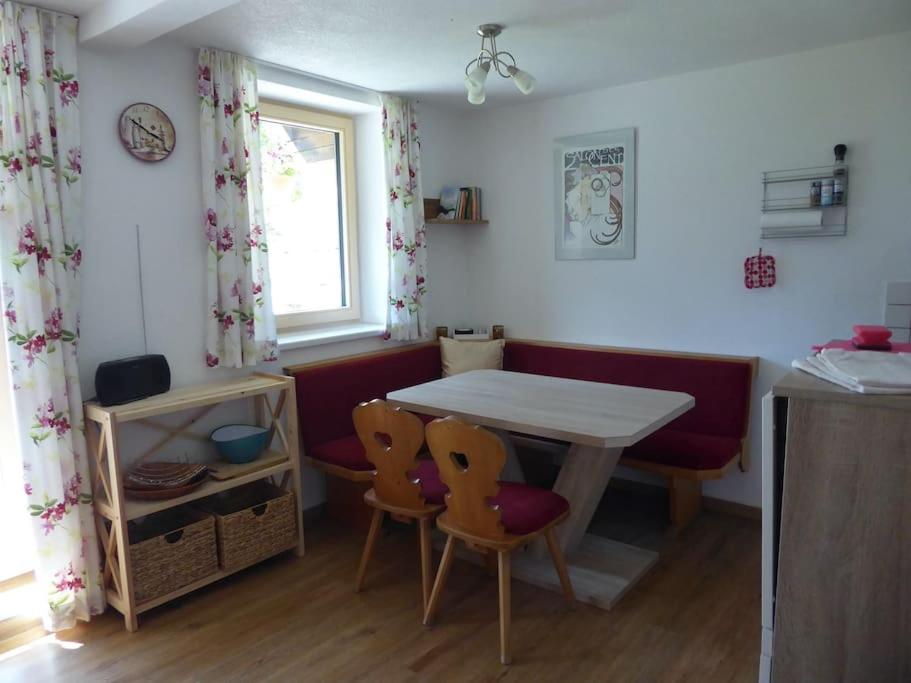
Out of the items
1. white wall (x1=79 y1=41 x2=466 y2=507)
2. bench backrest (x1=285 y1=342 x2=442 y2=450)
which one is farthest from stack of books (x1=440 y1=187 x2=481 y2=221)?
white wall (x1=79 y1=41 x2=466 y2=507)

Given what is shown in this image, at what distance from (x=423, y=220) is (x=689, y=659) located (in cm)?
266

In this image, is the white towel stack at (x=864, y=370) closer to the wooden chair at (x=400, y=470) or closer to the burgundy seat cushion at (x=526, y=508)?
the burgundy seat cushion at (x=526, y=508)

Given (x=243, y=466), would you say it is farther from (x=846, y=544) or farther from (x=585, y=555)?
(x=846, y=544)

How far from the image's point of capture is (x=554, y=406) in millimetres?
2596

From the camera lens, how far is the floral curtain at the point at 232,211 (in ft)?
9.38

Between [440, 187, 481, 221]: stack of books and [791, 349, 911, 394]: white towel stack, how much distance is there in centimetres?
284

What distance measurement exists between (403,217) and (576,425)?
191cm

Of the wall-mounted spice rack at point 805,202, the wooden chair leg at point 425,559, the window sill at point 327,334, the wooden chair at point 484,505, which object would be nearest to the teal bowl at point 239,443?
the window sill at point 327,334

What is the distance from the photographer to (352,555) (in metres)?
3.06

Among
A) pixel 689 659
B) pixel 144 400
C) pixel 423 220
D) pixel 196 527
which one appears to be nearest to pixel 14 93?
pixel 144 400

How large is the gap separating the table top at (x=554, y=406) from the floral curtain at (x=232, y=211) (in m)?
0.79

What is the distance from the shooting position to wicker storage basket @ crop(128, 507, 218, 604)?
98.2 inches

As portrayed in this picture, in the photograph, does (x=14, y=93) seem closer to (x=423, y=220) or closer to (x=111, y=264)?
(x=111, y=264)

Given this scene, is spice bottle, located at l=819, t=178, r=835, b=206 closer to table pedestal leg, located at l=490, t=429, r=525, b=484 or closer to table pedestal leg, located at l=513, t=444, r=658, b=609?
table pedestal leg, located at l=513, t=444, r=658, b=609
